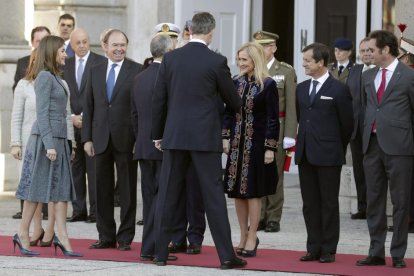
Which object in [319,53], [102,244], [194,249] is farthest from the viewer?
[102,244]

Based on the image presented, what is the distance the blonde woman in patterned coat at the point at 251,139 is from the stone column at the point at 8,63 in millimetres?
5888

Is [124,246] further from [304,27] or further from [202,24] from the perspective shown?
[304,27]

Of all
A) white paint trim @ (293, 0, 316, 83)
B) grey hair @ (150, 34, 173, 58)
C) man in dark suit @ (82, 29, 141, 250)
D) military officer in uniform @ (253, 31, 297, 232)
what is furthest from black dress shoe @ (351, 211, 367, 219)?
white paint trim @ (293, 0, 316, 83)

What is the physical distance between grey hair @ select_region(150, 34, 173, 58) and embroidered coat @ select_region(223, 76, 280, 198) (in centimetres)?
66

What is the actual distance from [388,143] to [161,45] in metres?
2.01

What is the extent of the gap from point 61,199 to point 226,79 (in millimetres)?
1791

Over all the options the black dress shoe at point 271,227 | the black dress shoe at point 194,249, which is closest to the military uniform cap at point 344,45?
the black dress shoe at point 271,227

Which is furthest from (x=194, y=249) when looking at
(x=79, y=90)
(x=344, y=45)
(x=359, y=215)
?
(x=344, y=45)

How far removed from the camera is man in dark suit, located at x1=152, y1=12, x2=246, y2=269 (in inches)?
448

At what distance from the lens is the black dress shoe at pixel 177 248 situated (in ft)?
41.1

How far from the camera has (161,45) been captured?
1223 centimetres

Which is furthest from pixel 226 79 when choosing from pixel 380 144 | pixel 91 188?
pixel 91 188

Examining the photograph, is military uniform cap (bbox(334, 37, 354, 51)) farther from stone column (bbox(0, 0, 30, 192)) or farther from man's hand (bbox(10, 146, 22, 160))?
man's hand (bbox(10, 146, 22, 160))

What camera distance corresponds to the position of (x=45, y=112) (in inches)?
477
